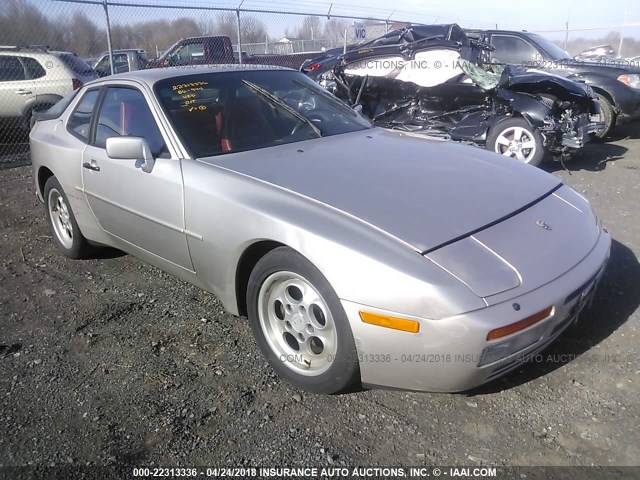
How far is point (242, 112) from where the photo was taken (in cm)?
344

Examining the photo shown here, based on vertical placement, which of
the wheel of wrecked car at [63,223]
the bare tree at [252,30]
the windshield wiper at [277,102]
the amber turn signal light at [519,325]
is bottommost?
the wheel of wrecked car at [63,223]

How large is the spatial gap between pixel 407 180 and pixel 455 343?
1.00 m

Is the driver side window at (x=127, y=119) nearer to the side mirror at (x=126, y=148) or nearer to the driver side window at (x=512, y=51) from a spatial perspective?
the side mirror at (x=126, y=148)

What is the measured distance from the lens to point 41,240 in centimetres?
496

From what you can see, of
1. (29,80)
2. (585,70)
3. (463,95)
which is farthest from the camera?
(29,80)

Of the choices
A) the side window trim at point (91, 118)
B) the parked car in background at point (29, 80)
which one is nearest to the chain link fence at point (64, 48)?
the parked car in background at point (29, 80)

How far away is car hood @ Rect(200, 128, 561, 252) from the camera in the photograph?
2.39m

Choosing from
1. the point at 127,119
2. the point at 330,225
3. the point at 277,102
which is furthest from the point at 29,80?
the point at 330,225

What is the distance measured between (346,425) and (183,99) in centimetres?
221

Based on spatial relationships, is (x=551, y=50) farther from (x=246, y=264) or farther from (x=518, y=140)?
(x=246, y=264)

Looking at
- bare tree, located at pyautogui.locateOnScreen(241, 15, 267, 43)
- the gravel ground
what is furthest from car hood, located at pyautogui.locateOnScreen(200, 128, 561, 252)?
bare tree, located at pyautogui.locateOnScreen(241, 15, 267, 43)

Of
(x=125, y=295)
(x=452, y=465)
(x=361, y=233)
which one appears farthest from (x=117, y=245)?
(x=452, y=465)

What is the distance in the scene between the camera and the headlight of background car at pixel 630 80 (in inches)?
324

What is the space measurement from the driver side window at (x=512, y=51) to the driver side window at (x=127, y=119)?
7.14m
